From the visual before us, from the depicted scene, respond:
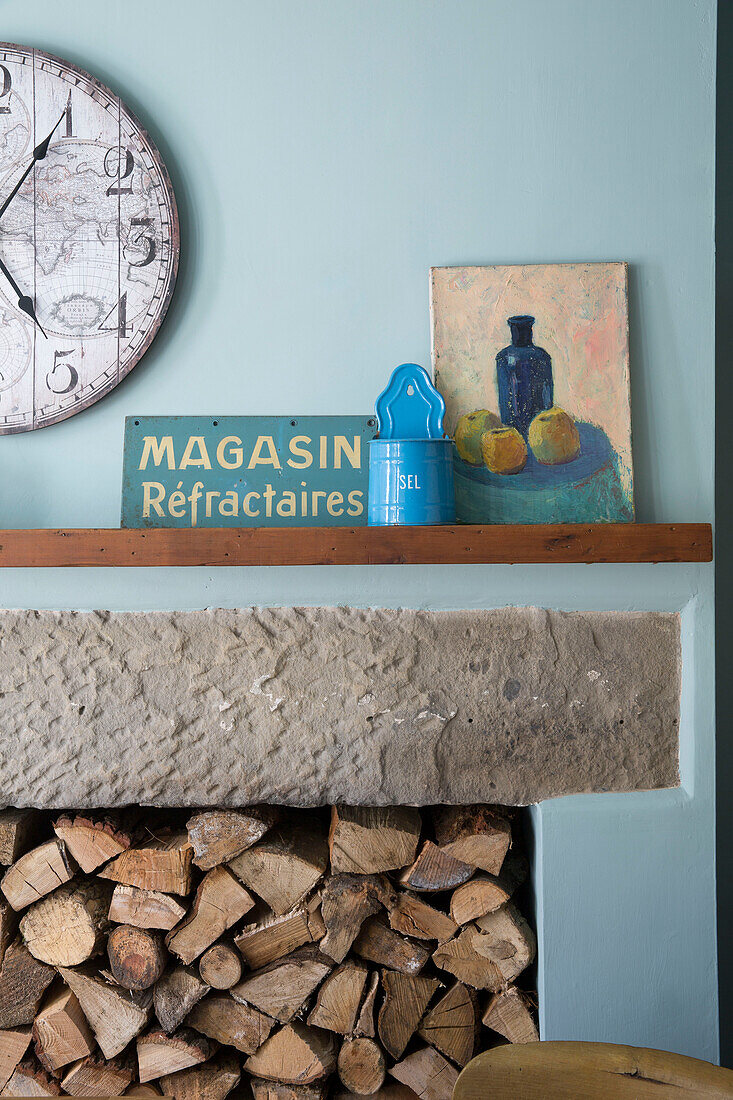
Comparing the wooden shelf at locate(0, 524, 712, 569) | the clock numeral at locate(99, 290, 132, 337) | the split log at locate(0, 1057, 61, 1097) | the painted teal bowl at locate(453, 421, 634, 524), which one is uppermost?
the clock numeral at locate(99, 290, 132, 337)

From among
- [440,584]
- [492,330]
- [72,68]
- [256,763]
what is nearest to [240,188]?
[72,68]

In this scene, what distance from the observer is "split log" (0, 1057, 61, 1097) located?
4.62 ft

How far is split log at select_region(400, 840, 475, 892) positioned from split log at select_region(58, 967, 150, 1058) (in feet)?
1.70

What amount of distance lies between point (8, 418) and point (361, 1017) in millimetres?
1251

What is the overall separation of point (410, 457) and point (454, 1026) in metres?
0.99

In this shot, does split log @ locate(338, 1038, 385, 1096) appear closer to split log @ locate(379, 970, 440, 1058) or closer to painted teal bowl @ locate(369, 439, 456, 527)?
split log @ locate(379, 970, 440, 1058)

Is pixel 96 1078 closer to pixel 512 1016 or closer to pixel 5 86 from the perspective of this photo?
pixel 512 1016

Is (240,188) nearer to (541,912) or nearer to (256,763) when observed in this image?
(256,763)

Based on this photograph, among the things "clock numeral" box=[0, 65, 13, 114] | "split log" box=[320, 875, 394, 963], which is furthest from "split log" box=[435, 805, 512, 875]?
"clock numeral" box=[0, 65, 13, 114]

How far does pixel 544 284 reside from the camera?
1498 millimetres

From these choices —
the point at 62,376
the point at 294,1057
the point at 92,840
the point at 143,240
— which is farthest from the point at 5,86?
the point at 294,1057

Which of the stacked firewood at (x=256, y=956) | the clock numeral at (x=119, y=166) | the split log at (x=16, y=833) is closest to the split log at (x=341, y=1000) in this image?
the stacked firewood at (x=256, y=956)

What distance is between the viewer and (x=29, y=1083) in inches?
55.5

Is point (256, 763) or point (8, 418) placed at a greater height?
point (8, 418)
